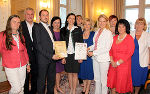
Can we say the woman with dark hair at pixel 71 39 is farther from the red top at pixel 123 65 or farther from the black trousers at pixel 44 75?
the red top at pixel 123 65

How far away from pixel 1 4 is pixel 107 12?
576 centimetres

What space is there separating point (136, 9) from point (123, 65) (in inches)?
242

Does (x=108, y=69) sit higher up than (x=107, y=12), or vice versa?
(x=107, y=12)

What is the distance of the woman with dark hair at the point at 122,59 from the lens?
2396mm

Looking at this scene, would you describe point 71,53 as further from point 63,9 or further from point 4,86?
point 63,9

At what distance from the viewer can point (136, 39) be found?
9.00ft

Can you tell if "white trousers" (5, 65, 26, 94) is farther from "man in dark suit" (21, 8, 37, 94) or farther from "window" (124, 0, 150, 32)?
"window" (124, 0, 150, 32)

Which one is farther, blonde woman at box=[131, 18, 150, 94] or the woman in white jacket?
blonde woman at box=[131, 18, 150, 94]

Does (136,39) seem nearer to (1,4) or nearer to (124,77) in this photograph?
(124,77)

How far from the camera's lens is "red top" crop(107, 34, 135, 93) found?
2393 mm

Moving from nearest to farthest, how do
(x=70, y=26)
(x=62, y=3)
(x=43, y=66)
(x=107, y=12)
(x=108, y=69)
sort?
(x=43, y=66) → (x=108, y=69) → (x=70, y=26) → (x=62, y=3) → (x=107, y=12)

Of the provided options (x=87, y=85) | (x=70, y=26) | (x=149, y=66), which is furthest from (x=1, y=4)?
(x=149, y=66)

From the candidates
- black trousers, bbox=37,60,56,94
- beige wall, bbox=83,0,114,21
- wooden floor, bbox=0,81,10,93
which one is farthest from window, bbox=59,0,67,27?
black trousers, bbox=37,60,56,94

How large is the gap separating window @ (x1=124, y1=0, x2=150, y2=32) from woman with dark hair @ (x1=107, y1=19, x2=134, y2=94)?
5590mm
